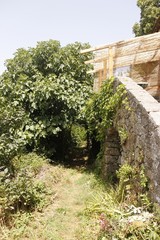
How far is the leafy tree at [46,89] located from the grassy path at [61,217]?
1.93 metres

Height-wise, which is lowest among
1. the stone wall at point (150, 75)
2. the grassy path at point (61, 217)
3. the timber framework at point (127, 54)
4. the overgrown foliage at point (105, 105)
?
the grassy path at point (61, 217)

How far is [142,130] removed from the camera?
4699 millimetres

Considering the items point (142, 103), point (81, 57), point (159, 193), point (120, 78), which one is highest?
point (81, 57)

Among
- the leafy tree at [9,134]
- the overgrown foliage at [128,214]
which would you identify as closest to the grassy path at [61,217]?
the overgrown foliage at [128,214]

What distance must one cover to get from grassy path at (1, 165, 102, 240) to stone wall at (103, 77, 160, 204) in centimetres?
164

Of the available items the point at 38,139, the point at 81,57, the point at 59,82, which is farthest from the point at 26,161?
the point at 81,57

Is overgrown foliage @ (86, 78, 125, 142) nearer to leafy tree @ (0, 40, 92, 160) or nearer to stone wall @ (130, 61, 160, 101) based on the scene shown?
stone wall @ (130, 61, 160, 101)

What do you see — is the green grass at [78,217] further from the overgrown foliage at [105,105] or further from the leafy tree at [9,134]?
the overgrown foliage at [105,105]

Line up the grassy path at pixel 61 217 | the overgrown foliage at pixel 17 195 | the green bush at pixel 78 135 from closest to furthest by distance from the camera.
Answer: the grassy path at pixel 61 217, the overgrown foliage at pixel 17 195, the green bush at pixel 78 135

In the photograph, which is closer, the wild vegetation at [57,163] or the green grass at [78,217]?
the green grass at [78,217]

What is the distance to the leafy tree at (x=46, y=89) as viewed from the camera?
9.66 m

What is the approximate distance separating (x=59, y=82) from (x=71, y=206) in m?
4.92

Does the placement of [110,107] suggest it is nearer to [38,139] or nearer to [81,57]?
[38,139]

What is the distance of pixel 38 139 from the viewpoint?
9773 mm
